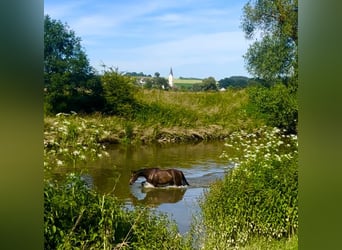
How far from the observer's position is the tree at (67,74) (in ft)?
9.18

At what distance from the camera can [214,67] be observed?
2.87 meters

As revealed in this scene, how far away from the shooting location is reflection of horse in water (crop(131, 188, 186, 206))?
2.90 meters

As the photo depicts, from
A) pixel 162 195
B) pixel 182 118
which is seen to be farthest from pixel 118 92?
pixel 162 195

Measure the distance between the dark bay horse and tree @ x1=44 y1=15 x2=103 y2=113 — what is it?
46 cm

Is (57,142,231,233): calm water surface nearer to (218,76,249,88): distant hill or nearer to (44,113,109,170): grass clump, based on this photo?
(44,113,109,170): grass clump

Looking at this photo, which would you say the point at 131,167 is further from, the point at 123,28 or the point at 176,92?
the point at 123,28

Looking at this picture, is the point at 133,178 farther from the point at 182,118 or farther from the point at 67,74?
the point at 67,74

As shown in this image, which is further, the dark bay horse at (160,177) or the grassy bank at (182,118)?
the grassy bank at (182,118)

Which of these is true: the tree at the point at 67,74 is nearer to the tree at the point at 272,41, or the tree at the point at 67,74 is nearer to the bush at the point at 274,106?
the bush at the point at 274,106

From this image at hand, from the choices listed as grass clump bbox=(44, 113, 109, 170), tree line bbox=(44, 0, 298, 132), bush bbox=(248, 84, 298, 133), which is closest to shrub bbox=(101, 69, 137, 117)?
tree line bbox=(44, 0, 298, 132)

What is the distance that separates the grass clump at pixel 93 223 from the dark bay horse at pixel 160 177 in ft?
2.25

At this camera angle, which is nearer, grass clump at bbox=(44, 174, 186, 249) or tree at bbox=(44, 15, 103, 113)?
grass clump at bbox=(44, 174, 186, 249)

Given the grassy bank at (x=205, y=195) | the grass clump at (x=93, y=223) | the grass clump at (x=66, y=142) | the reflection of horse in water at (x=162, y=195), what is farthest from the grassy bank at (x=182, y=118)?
the grass clump at (x=93, y=223)
